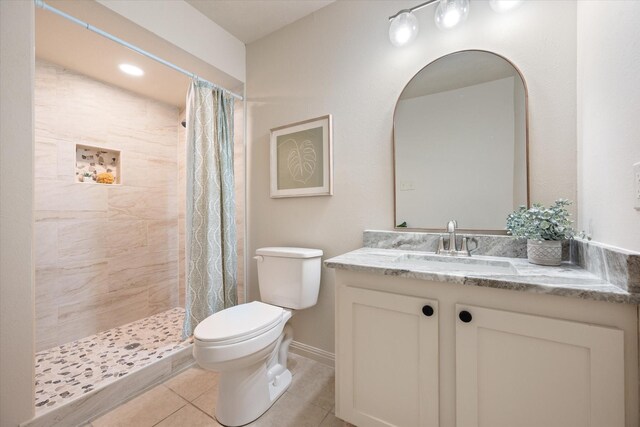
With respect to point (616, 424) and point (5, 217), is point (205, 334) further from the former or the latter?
point (616, 424)

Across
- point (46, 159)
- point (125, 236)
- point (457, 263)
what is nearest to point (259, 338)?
point (457, 263)

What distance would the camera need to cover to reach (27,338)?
1113 millimetres

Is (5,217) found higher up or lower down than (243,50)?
lower down

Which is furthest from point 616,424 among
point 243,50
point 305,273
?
point 243,50

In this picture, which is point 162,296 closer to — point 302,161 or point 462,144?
point 302,161

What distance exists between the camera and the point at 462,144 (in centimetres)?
134

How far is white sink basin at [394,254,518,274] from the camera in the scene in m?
1.10

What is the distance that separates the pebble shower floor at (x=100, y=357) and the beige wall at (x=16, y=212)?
9.0 inches

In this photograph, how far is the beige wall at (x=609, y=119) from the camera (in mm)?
758

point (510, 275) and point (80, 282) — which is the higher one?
point (510, 275)

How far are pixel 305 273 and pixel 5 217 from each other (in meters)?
1.36

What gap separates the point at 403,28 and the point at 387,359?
5.36ft

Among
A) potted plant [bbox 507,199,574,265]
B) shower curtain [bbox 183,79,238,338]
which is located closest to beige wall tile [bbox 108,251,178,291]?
shower curtain [bbox 183,79,238,338]

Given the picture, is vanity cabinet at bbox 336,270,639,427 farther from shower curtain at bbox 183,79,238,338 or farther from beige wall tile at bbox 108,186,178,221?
beige wall tile at bbox 108,186,178,221
